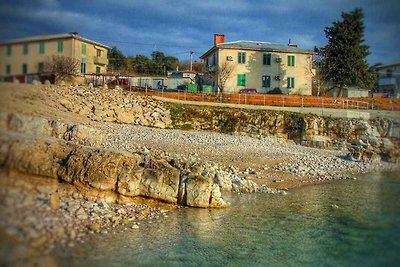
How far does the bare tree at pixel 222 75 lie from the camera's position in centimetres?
403

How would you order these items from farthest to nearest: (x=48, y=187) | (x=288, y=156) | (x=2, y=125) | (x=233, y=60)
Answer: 1. (x=288, y=156)
2. (x=233, y=60)
3. (x=48, y=187)
4. (x=2, y=125)

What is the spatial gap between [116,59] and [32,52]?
3.90ft

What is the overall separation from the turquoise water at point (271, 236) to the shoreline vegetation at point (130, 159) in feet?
0.51

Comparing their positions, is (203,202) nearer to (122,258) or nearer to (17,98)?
(122,258)

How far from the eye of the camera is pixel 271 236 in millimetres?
4285

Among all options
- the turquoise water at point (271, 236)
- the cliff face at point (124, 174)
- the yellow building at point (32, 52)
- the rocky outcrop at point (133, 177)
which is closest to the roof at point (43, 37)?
the yellow building at point (32, 52)

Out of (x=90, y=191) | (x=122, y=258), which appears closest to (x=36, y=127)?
(x=122, y=258)

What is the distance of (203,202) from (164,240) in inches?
75.4

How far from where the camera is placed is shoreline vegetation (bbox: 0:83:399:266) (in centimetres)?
92

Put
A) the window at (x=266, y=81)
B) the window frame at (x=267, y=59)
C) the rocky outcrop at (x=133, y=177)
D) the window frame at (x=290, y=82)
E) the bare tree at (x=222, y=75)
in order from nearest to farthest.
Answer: the window frame at (x=290, y=82) < the window frame at (x=267, y=59) < the window at (x=266, y=81) < the bare tree at (x=222, y=75) < the rocky outcrop at (x=133, y=177)

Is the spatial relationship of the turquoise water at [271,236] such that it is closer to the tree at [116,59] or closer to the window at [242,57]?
the tree at [116,59]

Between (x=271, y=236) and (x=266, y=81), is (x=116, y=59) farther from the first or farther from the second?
(x=271, y=236)

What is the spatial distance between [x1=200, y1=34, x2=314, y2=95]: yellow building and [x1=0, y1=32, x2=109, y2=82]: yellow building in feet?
6.30

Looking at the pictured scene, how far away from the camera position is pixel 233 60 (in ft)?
12.7
